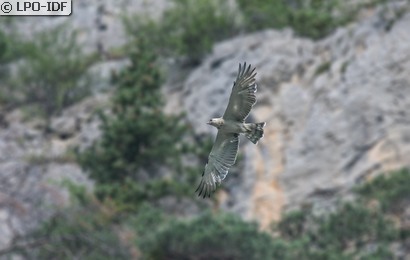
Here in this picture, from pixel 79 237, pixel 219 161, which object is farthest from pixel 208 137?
pixel 219 161

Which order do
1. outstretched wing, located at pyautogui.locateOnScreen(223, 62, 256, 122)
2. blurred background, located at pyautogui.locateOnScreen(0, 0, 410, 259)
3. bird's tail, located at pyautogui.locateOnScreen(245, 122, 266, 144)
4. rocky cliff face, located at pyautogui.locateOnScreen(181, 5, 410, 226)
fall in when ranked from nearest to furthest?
outstretched wing, located at pyautogui.locateOnScreen(223, 62, 256, 122) → bird's tail, located at pyautogui.locateOnScreen(245, 122, 266, 144) → blurred background, located at pyautogui.locateOnScreen(0, 0, 410, 259) → rocky cliff face, located at pyautogui.locateOnScreen(181, 5, 410, 226)

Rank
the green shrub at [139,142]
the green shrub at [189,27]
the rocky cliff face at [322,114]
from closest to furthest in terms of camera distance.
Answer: the rocky cliff face at [322,114], the green shrub at [139,142], the green shrub at [189,27]

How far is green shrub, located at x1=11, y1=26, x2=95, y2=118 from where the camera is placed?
4062 centimetres

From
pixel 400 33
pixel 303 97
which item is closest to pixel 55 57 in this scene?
pixel 303 97

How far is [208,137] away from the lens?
106 ft

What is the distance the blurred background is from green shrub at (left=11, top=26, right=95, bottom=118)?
0.06 meters

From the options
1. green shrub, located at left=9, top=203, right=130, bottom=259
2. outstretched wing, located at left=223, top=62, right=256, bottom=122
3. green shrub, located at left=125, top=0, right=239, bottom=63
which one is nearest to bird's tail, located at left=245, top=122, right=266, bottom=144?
outstretched wing, located at left=223, top=62, right=256, bottom=122

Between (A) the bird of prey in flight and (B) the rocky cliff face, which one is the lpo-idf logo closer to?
(B) the rocky cliff face

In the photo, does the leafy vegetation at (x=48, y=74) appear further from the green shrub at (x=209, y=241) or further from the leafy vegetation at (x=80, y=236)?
the green shrub at (x=209, y=241)

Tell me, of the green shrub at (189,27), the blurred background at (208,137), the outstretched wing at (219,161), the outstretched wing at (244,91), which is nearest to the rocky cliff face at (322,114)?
the blurred background at (208,137)

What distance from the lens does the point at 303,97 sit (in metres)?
33.4

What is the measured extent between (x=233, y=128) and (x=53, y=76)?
26.3 meters

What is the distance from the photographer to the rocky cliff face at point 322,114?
3023 centimetres

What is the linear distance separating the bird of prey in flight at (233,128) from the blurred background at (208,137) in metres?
7.75
